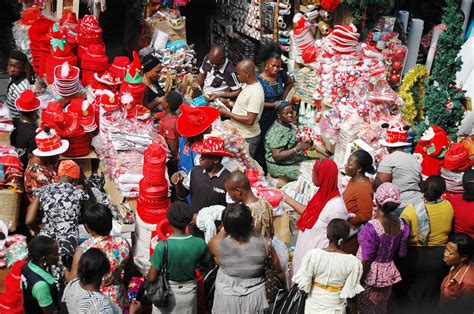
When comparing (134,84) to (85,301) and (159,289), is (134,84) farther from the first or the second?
(85,301)

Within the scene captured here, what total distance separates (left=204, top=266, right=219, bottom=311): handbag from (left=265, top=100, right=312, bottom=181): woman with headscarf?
2131mm

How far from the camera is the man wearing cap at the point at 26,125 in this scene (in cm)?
726

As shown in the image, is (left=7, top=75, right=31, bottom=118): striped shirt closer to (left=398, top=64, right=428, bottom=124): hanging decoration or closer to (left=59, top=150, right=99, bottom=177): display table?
(left=59, top=150, right=99, bottom=177): display table

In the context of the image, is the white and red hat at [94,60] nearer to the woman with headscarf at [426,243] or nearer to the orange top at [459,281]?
the woman with headscarf at [426,243]

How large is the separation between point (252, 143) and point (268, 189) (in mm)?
1268

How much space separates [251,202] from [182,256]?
0.74 meters

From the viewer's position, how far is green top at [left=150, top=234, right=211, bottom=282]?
5.13 meters

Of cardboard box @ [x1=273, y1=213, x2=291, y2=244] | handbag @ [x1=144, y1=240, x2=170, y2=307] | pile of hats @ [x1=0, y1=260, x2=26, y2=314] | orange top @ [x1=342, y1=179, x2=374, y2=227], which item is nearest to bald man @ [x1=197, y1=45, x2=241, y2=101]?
cardboard box @ [x1=273, y1=213, x2=291, y2=244]

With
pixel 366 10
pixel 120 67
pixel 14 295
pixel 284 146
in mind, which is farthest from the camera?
pixel 366 10

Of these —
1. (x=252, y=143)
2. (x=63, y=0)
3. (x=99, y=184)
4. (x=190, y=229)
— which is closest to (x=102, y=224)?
(x=190, y=229)

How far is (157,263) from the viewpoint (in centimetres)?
512

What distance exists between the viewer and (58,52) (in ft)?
28.6

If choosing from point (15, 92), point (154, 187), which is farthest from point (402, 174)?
point (15, 92)

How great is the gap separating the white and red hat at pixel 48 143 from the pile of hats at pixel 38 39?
2.42 meters
